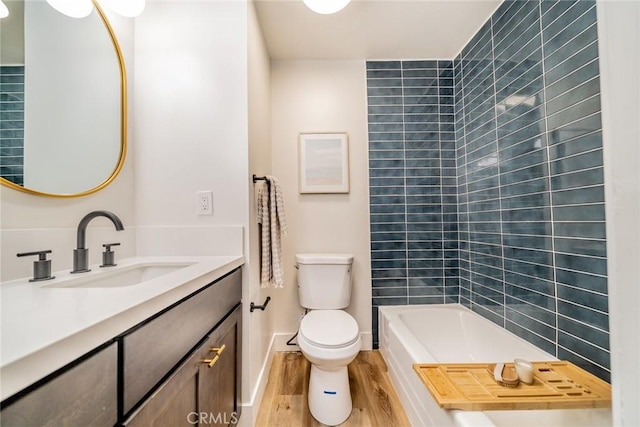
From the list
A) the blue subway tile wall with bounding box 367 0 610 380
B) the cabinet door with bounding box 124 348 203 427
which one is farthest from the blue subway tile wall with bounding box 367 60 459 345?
the cabinet door with bounding box 124 348 203 427

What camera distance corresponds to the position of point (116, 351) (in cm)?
48

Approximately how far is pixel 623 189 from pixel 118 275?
53.8 inches

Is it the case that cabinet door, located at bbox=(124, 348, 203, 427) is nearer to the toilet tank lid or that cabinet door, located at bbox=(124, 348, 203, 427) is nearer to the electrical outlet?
the electrical outlet

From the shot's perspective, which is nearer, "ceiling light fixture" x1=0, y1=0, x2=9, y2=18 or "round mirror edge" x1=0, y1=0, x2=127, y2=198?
"ceiling light fixture" x1=0, y1=0, x2=9, y2=18

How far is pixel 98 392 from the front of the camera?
1.48ft

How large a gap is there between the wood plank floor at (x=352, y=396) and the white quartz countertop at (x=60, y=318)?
1.04 meters

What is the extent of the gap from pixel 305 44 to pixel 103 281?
194cm

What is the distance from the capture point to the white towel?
1.44 metres

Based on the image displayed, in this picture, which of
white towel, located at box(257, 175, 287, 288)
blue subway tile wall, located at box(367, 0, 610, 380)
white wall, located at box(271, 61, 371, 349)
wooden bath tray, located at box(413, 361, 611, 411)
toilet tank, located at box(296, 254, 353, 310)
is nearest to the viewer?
wooden bath tray, located at box(413, 361, 611, 411)

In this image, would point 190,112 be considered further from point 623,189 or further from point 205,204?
point 623,189

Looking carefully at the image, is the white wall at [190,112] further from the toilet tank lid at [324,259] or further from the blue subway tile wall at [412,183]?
the blue subway tile wall at [412,183]

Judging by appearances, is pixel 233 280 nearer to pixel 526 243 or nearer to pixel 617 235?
pixel 617 235

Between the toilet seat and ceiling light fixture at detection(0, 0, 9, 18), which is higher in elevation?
ceiling light fixture at detection(0, 0, 9, 18)

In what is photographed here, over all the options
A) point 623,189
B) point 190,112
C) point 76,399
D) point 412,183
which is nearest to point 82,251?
point 76,399
